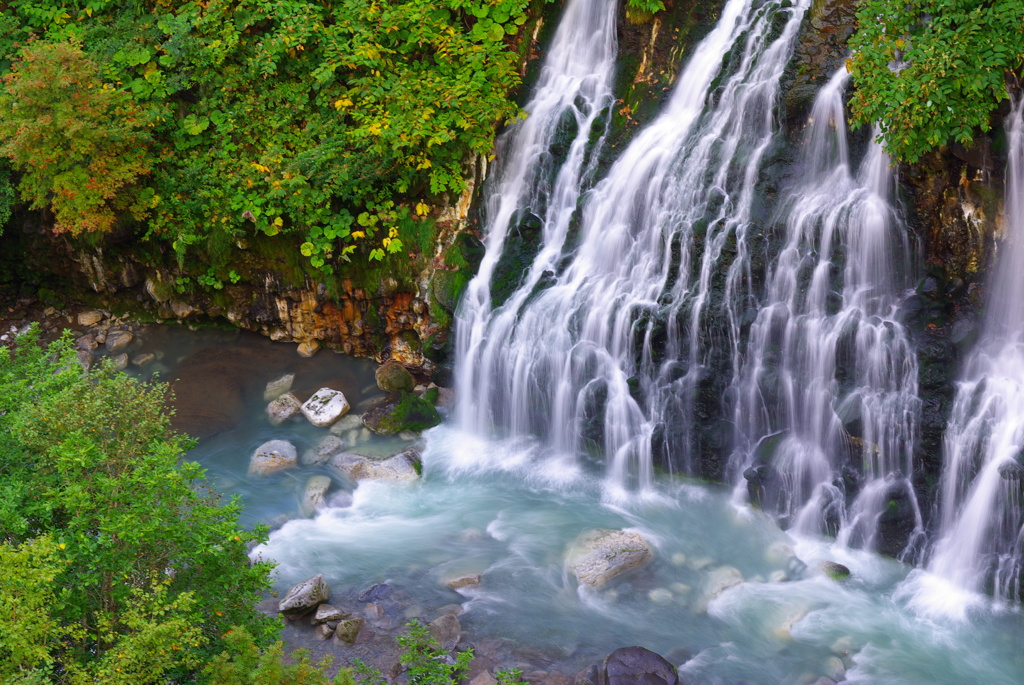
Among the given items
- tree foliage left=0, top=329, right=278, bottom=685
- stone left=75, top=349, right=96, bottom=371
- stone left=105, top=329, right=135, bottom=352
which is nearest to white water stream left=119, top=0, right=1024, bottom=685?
tree foliage left=0, top=329, right=278, bottom=685

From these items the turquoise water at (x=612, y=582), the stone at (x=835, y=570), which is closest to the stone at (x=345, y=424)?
the turquoise water at (x=612, y=582)

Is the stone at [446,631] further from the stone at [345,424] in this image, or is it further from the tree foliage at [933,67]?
the tree foliage at [933,67]

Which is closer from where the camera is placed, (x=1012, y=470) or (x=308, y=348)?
(x=1012, y=470)

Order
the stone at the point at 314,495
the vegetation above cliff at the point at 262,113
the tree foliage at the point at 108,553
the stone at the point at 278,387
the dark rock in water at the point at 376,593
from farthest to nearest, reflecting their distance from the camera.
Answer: the stone at the point at 278,387 < the vegetation above cliff at the point at 262,113 < the stone at the point at 314,495 < the dark rock in water at the point at 376,593 < the tree foliage at the point at 108,553

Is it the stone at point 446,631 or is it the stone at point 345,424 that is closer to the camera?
the stone at point 446,631

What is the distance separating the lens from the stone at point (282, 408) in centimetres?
1300

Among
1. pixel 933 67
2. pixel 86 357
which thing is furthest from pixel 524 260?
pixel 86 357

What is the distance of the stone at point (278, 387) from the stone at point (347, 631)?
17.6 ft

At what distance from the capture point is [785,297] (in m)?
10.2

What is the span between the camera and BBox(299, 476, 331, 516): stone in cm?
1113

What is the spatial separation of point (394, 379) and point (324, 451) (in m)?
1.68

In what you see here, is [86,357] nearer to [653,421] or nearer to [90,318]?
[90,318]

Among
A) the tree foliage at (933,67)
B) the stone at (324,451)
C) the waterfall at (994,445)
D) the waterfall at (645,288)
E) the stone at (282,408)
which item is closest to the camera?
the tree foliage at (933,67)

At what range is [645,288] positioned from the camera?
1108 cm
